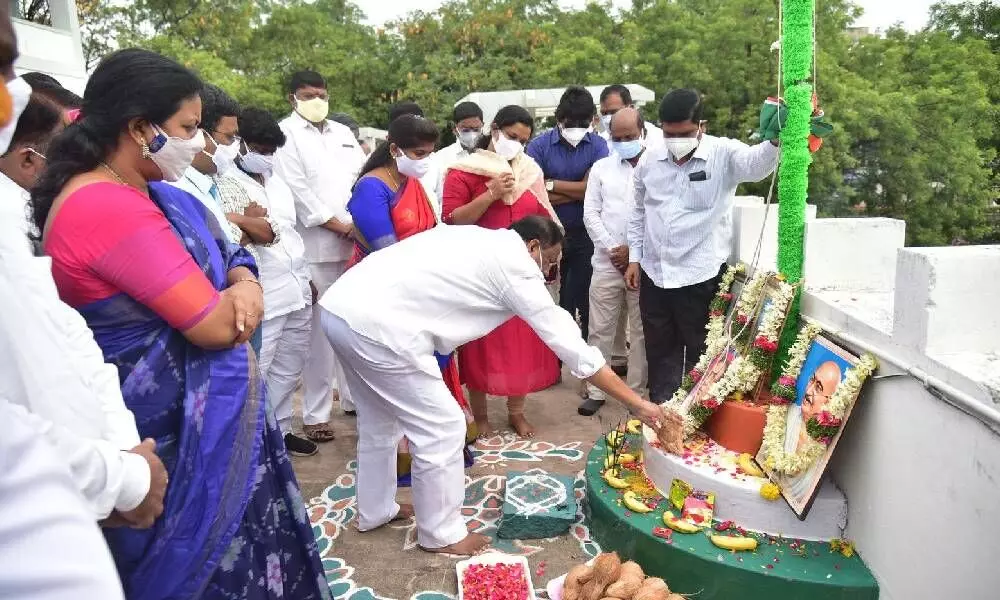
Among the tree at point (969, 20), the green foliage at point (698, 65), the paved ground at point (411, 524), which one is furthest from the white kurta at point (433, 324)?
the tree at point (969, 20)

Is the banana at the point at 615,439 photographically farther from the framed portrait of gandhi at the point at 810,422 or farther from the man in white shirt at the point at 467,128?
the man in white shirt at the point at 467,128

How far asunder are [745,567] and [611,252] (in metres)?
2.67

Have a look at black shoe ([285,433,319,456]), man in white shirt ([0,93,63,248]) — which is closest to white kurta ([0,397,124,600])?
man in white shirt ([0,93,63,248])

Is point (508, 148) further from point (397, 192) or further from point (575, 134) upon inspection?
point (397, 192)

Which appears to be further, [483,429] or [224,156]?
[483,429]

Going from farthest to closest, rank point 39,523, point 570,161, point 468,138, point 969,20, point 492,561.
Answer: point 969,20
point 468,138
point 570,161
point 492,561
point 39,523

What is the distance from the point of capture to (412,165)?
405cm

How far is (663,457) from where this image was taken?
10.9 ft

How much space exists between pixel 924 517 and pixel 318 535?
2594 mm

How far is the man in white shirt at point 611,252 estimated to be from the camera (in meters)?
5.03

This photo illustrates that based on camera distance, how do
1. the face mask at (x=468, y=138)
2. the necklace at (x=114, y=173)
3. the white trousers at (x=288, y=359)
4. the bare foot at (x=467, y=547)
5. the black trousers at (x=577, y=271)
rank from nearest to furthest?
the necklace at (x=114, y=173) < the bare foot at (x=467, y=547) < the white trousers at (x=288, y=359) < the black trousers at (x=577, y=271) < the face mask at (x=468, y=138)

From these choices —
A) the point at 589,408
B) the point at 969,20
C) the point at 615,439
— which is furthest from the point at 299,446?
the point at 969,20

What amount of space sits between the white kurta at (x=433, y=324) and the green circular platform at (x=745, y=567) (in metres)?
0.75

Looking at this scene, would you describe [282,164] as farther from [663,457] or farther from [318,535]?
[663,457]
